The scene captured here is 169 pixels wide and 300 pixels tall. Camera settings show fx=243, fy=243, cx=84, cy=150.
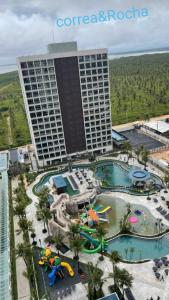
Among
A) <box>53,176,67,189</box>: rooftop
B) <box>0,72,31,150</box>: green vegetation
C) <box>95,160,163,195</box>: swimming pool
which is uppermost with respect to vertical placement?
<box>0,72,31,150</box>: green vegetation

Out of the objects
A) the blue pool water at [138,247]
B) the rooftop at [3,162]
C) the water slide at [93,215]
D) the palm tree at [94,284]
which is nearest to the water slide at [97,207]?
the water slide at [93,215]

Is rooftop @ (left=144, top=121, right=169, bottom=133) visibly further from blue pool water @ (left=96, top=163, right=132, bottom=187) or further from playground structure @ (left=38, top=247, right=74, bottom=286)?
playground structure @ (left=38, top=247, right=74, bottom=286)

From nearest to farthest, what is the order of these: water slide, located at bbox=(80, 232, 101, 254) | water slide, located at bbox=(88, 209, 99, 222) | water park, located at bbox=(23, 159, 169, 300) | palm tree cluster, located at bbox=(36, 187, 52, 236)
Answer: water park, located at bbox=(23, 159, 169, 300) < water slide, located at bbox=(80, 232, 101, 254) < palm tree cluster, located at bbox=(36, 187, 52, 236) < water slide, located at bbox=(88, 209, 99, 222)

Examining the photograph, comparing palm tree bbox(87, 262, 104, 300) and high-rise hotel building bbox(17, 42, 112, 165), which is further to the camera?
high-rise hotel building bbox(17, 42, 112, 165)

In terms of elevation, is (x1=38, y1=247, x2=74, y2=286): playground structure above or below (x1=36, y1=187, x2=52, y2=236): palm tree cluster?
below

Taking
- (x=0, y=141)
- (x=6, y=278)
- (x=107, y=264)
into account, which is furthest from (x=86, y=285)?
(x=0, y=141)

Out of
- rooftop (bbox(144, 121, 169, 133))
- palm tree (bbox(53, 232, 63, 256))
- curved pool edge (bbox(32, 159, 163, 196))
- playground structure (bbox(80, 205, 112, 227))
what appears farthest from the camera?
rooftop (bbox(144, 121, 169, 133))

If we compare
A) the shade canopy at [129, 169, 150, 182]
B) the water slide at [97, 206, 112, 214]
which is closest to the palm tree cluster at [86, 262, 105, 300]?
the water slide at [97, 206, 112, 214]
